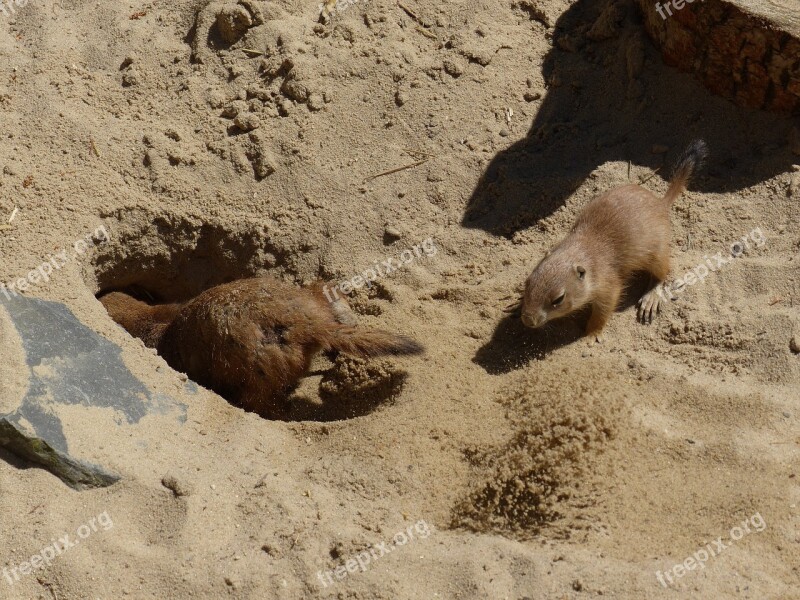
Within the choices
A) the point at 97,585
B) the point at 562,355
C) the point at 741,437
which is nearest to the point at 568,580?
the point at 741,437

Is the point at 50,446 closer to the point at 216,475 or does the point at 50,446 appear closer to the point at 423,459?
the point at 216,475

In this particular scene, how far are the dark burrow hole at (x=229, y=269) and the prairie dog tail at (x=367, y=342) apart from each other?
31 cm

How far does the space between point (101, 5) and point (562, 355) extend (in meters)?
4.80

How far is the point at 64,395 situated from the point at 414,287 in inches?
91.9

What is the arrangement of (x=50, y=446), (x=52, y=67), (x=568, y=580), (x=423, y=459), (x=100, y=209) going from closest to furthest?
1. (x=568, y=580)
2. (x=50, y=446)
3. (x=423, y=459)
4. (x=100, y=209)
5. (x=52, y=67)

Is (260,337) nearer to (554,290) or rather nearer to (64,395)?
(64,395)

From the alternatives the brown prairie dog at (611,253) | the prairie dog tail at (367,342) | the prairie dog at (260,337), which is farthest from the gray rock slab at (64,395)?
the brown prairie dog at (611,253)

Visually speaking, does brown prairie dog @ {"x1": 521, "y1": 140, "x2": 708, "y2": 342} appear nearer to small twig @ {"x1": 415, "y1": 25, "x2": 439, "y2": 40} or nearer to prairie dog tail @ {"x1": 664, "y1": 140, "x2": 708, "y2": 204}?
prairie dog tail @ {"x1": 664, "y1": 140, "x2": 708, "y2": 204}

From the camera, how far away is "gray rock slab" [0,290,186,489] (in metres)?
3.84

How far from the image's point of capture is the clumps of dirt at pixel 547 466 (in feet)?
12.1

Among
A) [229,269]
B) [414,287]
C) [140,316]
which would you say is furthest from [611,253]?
[140,316]

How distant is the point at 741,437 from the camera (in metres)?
3.98

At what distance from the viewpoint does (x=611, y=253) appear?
5.01m

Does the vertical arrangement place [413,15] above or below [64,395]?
above
